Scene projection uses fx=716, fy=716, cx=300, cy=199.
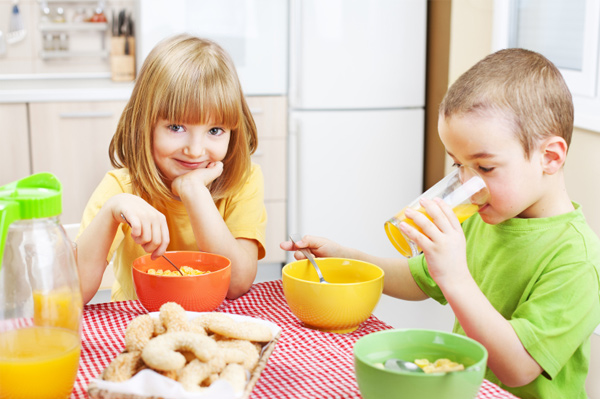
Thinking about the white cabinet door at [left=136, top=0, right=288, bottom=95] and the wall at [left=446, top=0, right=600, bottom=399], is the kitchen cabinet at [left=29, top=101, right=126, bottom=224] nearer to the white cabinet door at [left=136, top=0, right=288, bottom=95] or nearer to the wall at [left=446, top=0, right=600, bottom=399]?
the white cabinet door at [left=136, top=0, right=288, bottom=95]

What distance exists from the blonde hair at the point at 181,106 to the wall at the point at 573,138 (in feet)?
3.28

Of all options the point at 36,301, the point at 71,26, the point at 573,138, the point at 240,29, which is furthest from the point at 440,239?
the point at 71,26

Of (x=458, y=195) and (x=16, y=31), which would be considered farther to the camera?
(x=16, y=31)

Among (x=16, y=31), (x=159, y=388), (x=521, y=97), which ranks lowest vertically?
(x=159, y=388)

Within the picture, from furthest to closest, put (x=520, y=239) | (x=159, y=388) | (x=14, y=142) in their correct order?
1. (x=14, y=142)
2. (x=520, y=239)
3. (x=159, y=388)

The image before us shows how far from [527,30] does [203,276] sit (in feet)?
6.58

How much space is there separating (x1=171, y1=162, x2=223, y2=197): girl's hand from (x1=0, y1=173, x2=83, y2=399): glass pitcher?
0.53 metres

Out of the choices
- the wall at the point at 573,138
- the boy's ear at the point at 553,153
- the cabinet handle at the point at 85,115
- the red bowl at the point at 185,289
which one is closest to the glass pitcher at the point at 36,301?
the red bowl at the point at 185,289

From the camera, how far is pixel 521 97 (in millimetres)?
1043

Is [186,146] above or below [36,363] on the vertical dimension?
above

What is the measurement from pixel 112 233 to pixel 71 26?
2462 millimetres

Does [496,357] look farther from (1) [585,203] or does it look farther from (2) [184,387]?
(1) [585,203]

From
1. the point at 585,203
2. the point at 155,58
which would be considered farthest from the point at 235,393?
the point at 585,203

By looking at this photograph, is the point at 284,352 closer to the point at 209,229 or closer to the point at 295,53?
the point at 209,229
